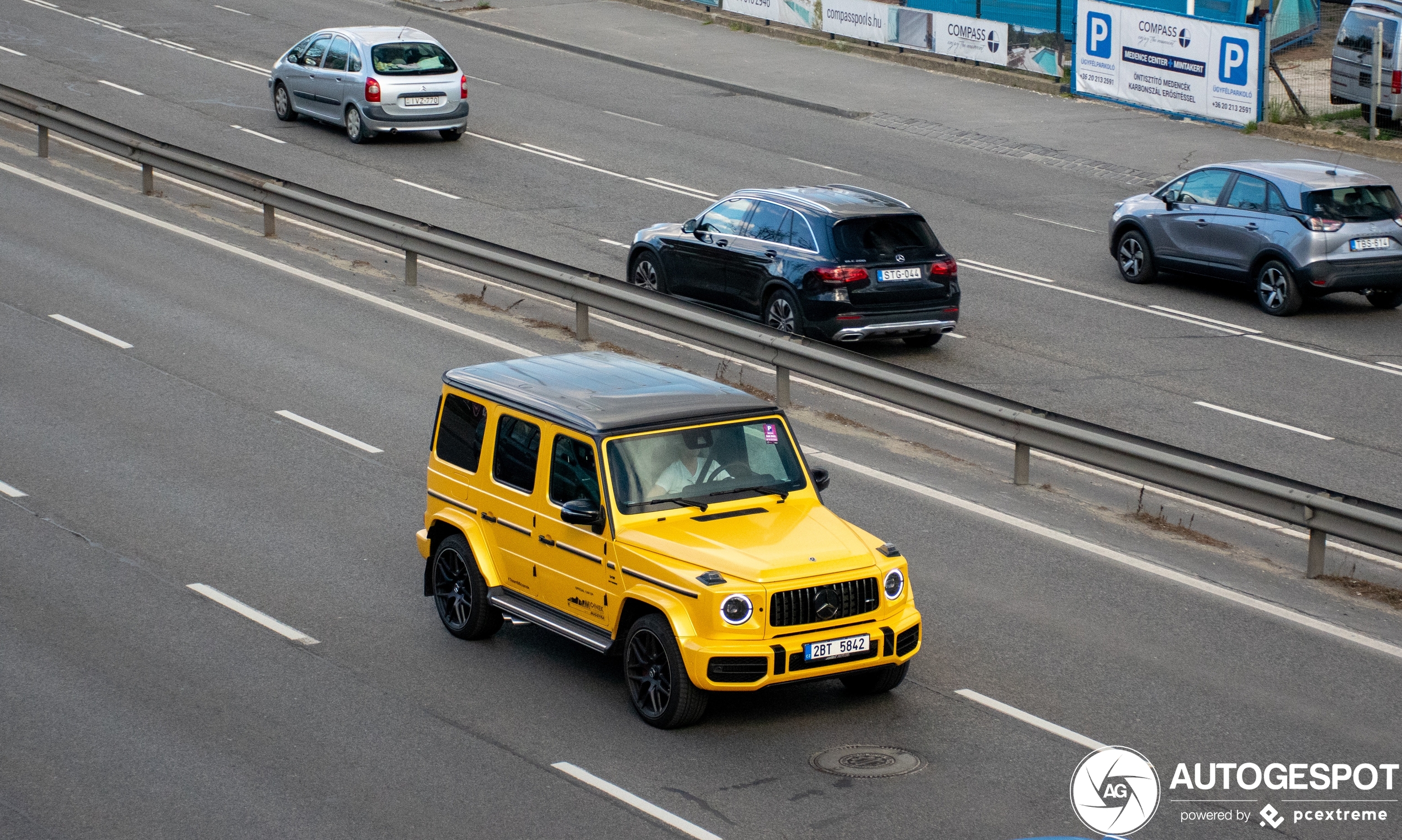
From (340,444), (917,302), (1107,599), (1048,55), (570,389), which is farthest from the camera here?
(1048,55)

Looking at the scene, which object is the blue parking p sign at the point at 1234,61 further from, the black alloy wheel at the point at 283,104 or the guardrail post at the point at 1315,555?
the guardrail post at the point at 1315,555

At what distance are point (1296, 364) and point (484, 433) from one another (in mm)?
11064

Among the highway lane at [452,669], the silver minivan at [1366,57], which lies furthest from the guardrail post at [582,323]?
the silver minivan at [1366,57]

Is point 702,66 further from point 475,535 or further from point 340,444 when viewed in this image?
point 475,535

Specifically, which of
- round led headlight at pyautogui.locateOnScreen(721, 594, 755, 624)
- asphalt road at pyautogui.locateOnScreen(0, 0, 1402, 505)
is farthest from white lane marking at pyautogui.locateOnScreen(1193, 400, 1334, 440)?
round led headlight at pyautogui.locateOnScreen(721, 594, 755, 624)

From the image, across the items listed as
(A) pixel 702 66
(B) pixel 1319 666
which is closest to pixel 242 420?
(B) pixel 1319 666

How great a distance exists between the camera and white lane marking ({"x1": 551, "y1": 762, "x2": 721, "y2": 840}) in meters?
7.74

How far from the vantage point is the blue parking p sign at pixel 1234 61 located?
31.2 metres

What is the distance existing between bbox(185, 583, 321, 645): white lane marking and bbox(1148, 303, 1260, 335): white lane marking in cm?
1282

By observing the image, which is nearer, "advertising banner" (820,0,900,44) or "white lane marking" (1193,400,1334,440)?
"white lane marking" (1193,400,1334,440)

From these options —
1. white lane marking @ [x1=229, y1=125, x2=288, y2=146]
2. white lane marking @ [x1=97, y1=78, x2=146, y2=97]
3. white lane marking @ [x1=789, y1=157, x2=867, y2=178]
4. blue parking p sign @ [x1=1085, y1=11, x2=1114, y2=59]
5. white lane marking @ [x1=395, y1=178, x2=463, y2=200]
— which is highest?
blue parking p sign @ [x1=1085, y1=11, x2=1114, y2=59]

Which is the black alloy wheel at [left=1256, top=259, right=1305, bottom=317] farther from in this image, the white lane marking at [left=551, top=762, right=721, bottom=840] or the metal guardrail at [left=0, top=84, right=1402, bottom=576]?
the white lane marking at [left=551, top=762, right=721, bottom=840]

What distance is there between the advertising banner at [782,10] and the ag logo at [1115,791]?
33490mm

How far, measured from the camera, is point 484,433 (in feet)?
33.0
